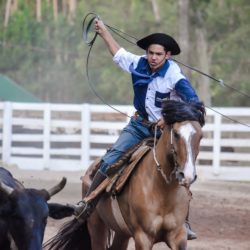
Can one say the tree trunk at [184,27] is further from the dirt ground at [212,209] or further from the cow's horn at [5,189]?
the cow's horn at [5,189]

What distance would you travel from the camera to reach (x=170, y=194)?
8.49m


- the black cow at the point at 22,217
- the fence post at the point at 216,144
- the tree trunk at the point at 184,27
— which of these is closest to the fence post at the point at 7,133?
Answer: the fence post at the point at 216,144

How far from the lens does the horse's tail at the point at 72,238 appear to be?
9586 mm

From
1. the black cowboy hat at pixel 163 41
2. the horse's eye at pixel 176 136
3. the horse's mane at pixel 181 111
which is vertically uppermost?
the black cowboy hat at pixel 163 41

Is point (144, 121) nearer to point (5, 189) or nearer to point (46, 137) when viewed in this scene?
point (5, 189)

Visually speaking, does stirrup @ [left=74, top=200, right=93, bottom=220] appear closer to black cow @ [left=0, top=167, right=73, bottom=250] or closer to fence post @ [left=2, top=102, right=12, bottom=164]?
black cow @ [left=0, top=167, right=73, bottom=250]

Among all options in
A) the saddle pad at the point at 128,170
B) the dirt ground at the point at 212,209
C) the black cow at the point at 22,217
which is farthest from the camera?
the dirt ground at the point at 212,209

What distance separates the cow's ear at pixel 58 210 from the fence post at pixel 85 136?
41.8 feet

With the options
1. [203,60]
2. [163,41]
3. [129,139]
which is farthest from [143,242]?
[203,60]

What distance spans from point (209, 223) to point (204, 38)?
106 ft

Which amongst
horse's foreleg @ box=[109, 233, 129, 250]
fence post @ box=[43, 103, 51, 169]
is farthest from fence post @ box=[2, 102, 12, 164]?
horse's foreleg @ box=[109, 233, 129, 250]

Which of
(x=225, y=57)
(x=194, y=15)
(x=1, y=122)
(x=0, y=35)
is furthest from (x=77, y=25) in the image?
(x=1, y=122)

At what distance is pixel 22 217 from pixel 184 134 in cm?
156

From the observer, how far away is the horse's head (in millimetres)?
7852
